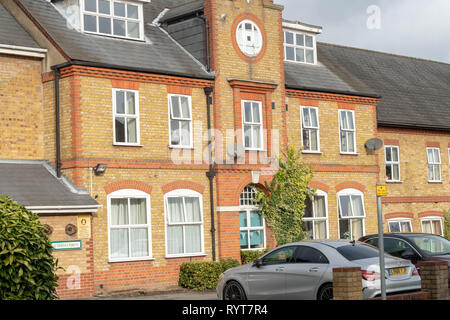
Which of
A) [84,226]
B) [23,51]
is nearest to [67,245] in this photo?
[84,226]

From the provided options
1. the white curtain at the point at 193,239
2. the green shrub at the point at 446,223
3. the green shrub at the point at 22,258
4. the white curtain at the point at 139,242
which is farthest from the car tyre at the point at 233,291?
the green shrub at the point at 446,223

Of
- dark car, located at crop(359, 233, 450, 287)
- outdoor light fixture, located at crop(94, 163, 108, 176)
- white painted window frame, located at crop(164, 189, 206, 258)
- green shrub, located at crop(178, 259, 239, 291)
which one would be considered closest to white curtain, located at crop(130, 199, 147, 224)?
white painted window frame, located at crop(164, 189, 206, 258)

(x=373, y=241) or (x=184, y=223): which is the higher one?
(x=184, y=223)

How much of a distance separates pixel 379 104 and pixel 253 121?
28.5 ft

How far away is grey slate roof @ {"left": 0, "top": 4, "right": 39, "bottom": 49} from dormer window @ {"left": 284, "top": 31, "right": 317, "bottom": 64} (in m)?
10.1

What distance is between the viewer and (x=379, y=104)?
105ft

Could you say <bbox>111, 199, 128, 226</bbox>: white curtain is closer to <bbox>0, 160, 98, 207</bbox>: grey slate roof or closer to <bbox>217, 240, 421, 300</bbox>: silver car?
<bbox>0, 160, 98, 207</bbox>: grey slate roof

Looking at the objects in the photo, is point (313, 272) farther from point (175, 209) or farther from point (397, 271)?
point (175, 209)

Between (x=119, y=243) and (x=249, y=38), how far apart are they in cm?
833

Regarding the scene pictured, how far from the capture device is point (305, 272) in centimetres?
1531

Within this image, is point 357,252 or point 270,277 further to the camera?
point 270,277

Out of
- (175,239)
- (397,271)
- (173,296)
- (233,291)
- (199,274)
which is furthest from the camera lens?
(175,239)

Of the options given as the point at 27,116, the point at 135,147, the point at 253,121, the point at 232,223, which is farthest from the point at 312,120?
the point at 27,116
